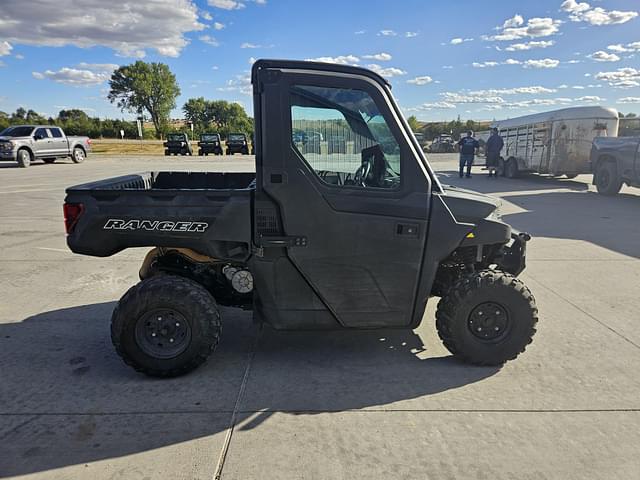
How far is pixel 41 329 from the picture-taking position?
13.9ft

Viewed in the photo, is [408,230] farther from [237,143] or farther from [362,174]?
[237,143]

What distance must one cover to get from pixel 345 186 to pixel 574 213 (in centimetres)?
941

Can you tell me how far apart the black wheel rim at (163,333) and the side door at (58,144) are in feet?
78.1

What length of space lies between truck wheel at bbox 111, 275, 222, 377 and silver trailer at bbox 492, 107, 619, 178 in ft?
52.1

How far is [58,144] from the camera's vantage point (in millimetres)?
23328

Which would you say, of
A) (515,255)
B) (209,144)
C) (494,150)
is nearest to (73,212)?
(515,255)

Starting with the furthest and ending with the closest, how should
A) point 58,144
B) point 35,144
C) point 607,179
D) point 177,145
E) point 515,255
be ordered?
point 177,145, point 58,144, point 35,144, point 607,179, point 515,255

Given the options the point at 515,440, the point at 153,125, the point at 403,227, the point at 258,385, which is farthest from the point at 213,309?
the point at 153,125

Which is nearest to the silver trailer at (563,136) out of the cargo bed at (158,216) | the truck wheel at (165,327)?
the cargo bed at (158,216)

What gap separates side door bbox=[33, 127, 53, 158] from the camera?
873 inches

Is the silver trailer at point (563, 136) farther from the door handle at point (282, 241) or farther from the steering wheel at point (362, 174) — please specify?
the door handle at point (282, 241)

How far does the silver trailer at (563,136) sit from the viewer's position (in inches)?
615

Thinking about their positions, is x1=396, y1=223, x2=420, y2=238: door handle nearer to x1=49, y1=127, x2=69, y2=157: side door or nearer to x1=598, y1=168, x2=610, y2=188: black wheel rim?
x1=598, y1=168, x2=610, y2=188: black wheel rim

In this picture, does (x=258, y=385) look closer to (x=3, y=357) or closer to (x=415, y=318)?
(x=415, y=318)
